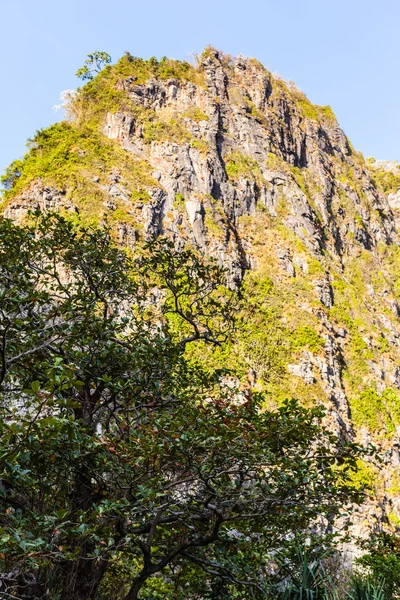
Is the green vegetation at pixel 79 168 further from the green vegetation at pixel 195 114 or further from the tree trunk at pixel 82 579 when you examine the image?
the tree trunk at pixel 82 579

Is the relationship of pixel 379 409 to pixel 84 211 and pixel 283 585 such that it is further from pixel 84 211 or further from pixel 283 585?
pixel 283 585

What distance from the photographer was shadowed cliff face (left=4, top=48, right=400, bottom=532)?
30.8 m

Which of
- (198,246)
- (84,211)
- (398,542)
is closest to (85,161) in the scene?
(84,211)

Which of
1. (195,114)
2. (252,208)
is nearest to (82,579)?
(252,208)

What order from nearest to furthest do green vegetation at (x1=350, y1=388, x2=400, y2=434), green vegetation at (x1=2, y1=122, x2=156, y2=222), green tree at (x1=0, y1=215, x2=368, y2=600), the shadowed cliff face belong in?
1. green tree at (x1=0, y1=215, x2=368, y2=600)
2. the shadowed cliff face
3. green vegetation at (x1=2, y1=122, x2=156, y2=222)
4. green vegetation at (x1=350, y1=388, x2=400, y2=434)

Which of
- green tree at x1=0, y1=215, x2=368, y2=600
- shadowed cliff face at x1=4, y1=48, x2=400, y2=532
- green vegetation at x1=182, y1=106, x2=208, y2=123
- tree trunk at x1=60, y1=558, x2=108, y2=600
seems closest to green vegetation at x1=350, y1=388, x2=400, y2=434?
shadowed cliff face at x1=4, y1=48, x2=400, y2=532

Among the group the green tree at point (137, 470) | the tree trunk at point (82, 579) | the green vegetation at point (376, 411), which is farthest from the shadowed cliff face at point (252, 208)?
the tree trunk at point (82, 579)

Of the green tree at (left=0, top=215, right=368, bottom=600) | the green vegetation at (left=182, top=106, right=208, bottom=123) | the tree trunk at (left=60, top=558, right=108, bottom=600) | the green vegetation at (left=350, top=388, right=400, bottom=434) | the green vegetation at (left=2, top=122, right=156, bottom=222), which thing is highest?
the green vegetation at (left=182, top=106, right=208, bottom=123)

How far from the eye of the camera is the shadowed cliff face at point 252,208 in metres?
30.8

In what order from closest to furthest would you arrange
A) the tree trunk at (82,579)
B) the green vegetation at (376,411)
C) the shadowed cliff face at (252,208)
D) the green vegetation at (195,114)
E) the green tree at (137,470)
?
the green tree at (137,470) < the tree trunk at (82,579) < the shadowed cliff face at (252,208) < the green vegetation at (376,411) < the green vegetation at (195,114)

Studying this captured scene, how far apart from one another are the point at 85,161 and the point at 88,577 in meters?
32.2

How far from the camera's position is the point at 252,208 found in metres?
41.6

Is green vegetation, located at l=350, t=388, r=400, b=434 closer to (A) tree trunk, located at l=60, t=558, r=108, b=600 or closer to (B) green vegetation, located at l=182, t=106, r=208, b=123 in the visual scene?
(B) green vegetation, located at l=182, t=106, r=208, b=123

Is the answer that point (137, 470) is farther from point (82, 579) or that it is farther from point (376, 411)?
point (376, 411)
